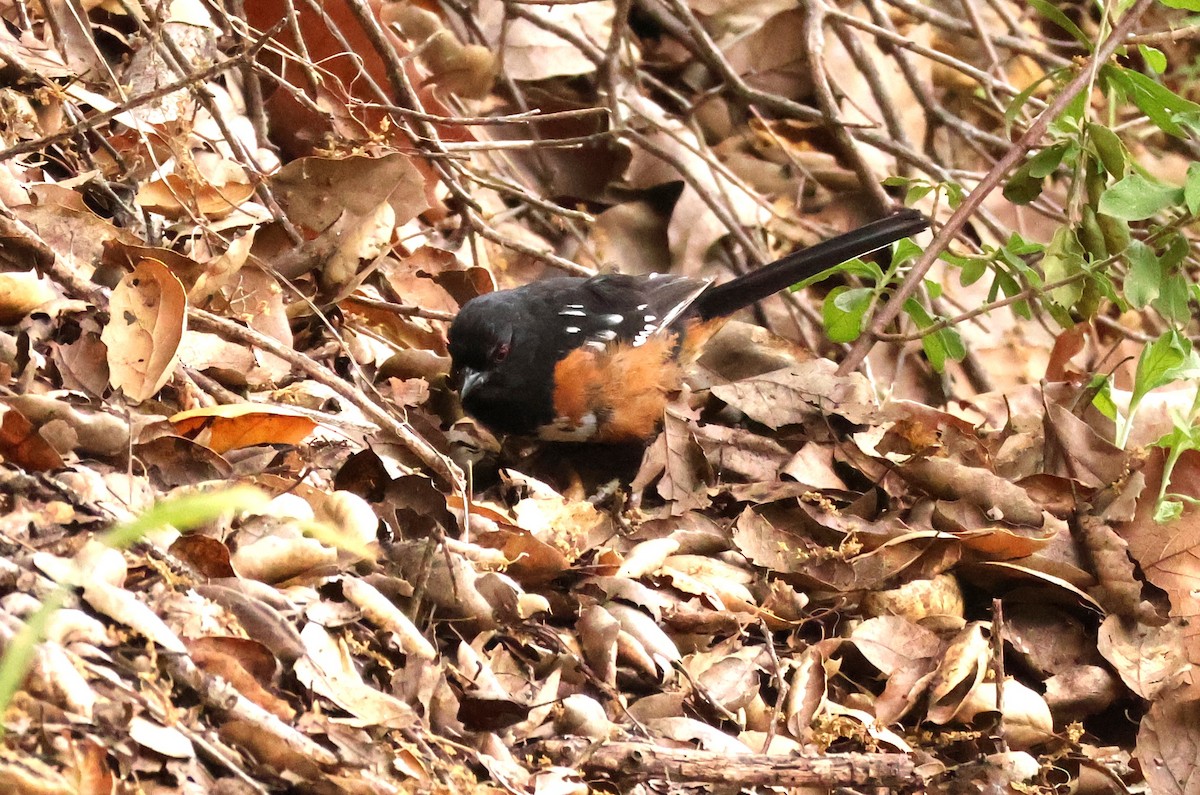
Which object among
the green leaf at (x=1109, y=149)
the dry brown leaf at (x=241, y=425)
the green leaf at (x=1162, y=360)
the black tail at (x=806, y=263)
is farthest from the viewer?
the black tail at (x=806, y=263)

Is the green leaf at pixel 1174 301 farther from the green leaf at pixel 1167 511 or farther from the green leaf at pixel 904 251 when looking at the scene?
the green leaf at pixel 904 251

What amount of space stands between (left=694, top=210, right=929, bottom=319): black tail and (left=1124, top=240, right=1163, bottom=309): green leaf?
2.39 feet

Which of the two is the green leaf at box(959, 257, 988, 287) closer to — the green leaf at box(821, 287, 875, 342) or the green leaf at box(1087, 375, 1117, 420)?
the green leaf at box(821, 287, 875, 342)

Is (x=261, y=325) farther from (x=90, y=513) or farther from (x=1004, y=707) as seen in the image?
(x=1004, y=707)

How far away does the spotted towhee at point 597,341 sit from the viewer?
3074 mm

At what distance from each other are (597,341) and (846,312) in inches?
29.2

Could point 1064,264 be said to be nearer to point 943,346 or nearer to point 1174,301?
point 1174,301

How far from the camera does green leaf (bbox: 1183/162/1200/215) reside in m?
2.53

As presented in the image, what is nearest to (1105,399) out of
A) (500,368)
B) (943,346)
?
(943,346)

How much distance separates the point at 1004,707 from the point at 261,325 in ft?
6.42

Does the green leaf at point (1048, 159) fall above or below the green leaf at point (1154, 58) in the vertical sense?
below

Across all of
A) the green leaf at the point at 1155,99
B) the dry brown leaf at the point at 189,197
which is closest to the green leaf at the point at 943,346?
the green leaf at the point at 1155,99

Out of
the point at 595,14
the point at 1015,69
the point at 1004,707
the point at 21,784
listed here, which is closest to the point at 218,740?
the point at 21,784

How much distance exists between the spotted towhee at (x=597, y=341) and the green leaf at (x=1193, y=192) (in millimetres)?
899
